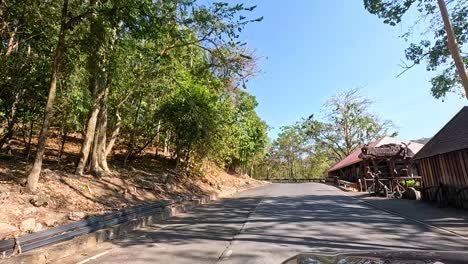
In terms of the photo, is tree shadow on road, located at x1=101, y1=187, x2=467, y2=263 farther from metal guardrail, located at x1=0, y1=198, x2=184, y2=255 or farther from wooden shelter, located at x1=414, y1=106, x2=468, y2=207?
wooden shelter, located at x1=414, y1=106, x2=468, y2=207

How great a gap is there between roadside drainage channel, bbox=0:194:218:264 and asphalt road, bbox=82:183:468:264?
0.53m

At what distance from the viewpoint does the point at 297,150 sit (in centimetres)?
7425

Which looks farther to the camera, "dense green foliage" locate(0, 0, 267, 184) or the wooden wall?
the wooden wall

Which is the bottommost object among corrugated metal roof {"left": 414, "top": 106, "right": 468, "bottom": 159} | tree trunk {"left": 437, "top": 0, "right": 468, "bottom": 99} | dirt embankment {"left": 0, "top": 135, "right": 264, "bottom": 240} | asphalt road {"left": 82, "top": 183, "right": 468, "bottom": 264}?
asphalt road {"left": 82, "top": 183, "right": 468, "bottom": 264}

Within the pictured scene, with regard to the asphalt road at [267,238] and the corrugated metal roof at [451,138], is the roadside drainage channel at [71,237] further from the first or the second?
the corrugated metal roof at [451,138]

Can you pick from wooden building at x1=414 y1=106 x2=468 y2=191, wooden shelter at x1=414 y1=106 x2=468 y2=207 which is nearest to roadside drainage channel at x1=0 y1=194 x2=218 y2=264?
wooden shelter at x1=414 y1=106 x2=468 y2=207

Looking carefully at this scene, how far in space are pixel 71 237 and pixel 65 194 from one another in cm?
426

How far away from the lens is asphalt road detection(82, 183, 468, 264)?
23.5 ft

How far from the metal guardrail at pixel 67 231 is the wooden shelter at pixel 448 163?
41.5 feet

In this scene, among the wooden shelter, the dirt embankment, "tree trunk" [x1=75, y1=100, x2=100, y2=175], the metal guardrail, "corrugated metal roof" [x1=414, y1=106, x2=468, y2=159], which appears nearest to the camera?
the metal guardrail

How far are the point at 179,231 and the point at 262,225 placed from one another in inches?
102

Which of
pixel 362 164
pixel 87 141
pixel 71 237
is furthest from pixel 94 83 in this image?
pixel 362 164

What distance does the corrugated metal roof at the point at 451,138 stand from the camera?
46.7 ft

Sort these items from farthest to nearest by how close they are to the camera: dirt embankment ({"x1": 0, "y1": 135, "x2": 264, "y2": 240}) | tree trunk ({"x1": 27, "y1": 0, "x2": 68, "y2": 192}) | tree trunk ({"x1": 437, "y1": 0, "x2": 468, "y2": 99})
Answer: tree trunk ({"x1": 27, "y1": 0, "x2": 68, "y2": 192}) → tree trunk ({"x1": 437, "y1": 0, "x2": 468, "y2": 99}) → dirt embankment ({"x1": 0, "y1": 135, "x2": 264, "y2": 240})
